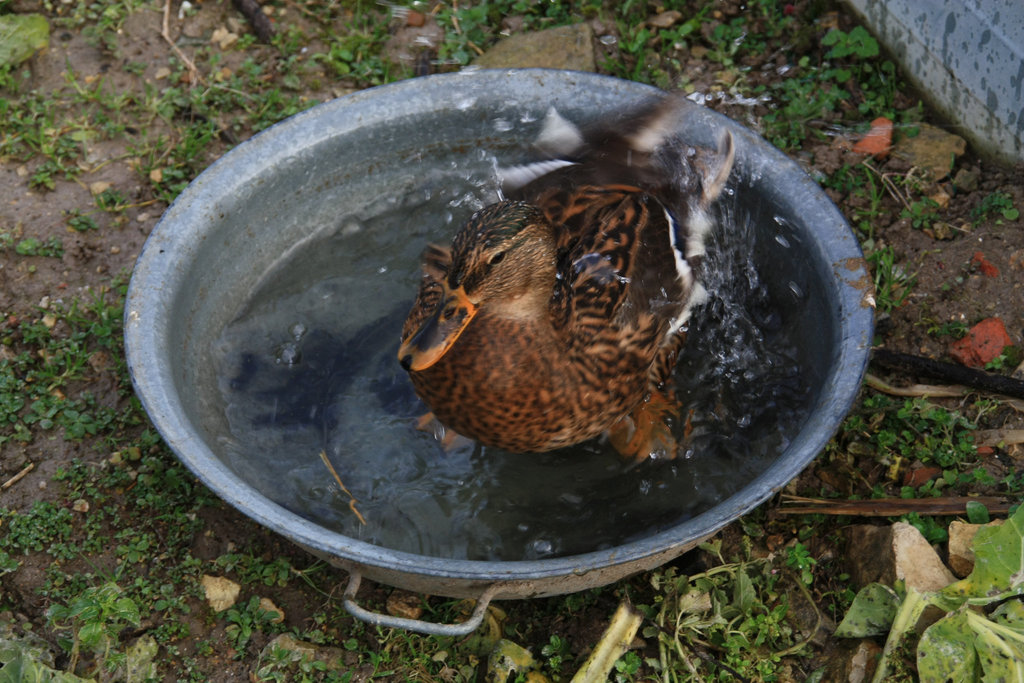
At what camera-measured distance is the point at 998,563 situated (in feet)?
7.87

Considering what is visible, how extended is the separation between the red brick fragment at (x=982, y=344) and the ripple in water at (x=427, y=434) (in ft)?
2.08

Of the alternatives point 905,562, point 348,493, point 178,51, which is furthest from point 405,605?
point 178,51

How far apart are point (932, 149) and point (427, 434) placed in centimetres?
220

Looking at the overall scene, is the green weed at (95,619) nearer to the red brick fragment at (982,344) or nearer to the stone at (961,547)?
the stone at (961,547)

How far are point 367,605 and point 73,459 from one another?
40.7 inches

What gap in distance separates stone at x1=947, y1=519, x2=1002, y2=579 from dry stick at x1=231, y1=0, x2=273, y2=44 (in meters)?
3.34

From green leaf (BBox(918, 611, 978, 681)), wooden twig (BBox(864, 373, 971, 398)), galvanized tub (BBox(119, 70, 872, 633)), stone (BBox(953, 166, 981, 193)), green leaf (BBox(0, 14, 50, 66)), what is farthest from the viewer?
green leaf (BBox(0, 14, 50, 66))

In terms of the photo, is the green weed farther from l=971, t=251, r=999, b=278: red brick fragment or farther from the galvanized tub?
l=971, t=251, r=999, b=278: red brick fragment

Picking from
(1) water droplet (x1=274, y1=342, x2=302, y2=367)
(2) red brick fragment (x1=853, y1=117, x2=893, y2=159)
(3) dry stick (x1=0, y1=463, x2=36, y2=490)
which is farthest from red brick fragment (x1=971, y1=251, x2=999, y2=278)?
(3) dry stick (x1=0, y1=463, x2=36, y2=490)

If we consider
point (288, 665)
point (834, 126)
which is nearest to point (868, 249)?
point (834, 126)

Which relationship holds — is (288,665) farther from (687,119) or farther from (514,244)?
(687,119)

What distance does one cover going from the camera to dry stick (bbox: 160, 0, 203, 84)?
4.11 metres

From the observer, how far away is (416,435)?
307cm

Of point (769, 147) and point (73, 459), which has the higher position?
point (769, 147)
